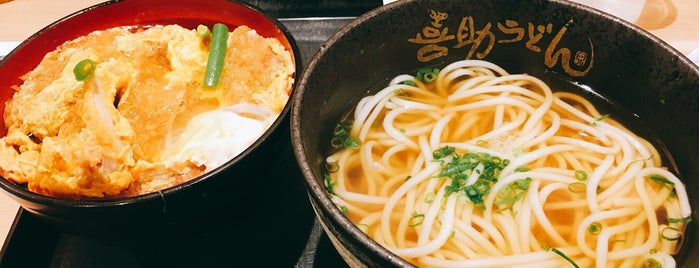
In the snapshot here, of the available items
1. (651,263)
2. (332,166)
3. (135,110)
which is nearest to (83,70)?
(135,110)

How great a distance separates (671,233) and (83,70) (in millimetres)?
1510

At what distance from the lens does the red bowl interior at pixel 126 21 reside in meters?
1.57

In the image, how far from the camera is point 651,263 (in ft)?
3.62

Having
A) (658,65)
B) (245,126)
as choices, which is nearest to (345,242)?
(245,126)

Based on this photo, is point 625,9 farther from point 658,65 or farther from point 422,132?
point 422,132

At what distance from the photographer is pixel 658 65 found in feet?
4.03

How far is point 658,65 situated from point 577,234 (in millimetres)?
452

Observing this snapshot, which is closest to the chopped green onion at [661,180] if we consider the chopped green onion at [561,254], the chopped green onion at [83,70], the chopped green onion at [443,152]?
the chopped green onion at [561,254]

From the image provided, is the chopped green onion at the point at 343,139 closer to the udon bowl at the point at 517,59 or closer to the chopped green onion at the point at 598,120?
the udon bowl at the point at 517,59

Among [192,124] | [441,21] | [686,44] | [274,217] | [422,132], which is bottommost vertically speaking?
[274,217]

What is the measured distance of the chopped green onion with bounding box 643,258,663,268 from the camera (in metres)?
1.10

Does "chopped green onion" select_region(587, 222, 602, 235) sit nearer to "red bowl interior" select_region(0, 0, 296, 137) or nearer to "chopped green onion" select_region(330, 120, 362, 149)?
"chopped green onion" select_region(330, 120, 362, 149)

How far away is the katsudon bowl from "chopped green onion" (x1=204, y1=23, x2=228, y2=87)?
37mm

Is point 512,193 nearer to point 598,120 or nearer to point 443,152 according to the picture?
point 443,152
